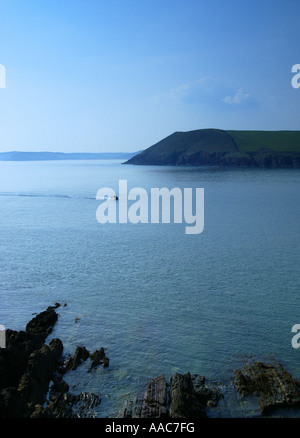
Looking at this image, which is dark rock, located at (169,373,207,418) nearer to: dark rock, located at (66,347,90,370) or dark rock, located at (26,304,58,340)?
dark rock, located at (66,347,90,370)

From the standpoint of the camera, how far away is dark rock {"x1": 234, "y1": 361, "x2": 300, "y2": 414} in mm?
16016

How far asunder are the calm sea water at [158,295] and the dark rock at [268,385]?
0.56 metres

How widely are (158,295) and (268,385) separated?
12415 mm

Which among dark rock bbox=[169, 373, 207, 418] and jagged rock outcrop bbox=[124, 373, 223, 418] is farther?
jagged rock outcrop bbox=[124, 373, 223, 418]

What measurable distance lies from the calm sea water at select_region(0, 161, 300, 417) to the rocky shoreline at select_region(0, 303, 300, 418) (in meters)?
0.57

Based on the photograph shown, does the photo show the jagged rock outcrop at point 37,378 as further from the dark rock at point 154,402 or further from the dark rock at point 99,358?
the dark rock at point 154,402

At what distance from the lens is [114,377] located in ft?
60.6

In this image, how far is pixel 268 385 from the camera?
17.2 m

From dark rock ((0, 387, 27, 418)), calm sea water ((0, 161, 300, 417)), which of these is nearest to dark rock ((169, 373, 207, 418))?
calm sea water ((0, 161, 300, 417))

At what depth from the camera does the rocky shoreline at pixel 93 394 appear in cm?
1538

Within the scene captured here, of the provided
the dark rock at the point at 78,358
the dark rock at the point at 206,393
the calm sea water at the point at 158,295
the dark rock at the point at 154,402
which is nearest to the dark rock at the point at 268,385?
the calm sea water at the point at 158,295

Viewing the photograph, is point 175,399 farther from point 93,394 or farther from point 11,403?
point 11,403
